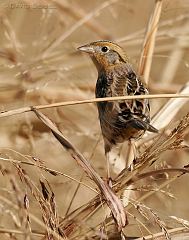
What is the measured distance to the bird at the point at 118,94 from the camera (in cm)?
308

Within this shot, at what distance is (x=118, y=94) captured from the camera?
10.8 feet

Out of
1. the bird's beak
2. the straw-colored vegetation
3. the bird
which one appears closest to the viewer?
the bird

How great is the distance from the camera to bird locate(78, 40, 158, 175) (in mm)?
3084

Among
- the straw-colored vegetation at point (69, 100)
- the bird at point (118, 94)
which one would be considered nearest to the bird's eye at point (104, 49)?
the bird at point (118, 94)

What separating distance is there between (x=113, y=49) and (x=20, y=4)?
2.05ft

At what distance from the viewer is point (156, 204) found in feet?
13.9

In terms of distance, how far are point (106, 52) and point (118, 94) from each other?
0.65m

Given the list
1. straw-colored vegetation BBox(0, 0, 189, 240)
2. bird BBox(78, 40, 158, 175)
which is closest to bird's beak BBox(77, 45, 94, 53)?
bird BBox(78, 40, 158, 175)

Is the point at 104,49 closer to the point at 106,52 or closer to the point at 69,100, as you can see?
the point at 106,52

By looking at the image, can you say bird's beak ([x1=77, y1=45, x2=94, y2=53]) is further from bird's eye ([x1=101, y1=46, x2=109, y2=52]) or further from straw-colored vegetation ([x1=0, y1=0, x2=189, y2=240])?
straw-colored vegetation ([x1=0, y1=0, x2=189, y2=240])

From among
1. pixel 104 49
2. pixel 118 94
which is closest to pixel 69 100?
pixel 104 49

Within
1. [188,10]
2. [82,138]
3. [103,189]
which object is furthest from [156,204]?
[103,189]

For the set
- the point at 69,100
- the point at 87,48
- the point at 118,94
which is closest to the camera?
the point at 118,94

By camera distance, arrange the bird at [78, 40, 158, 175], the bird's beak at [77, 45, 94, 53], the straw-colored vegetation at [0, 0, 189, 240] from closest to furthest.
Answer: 1. the bird at [78, 40, 158, 175]
2. the straw-colored vegetation at [0, 0, 189, 240]
3. the bird's beak at [77, 45, 94, 53]
